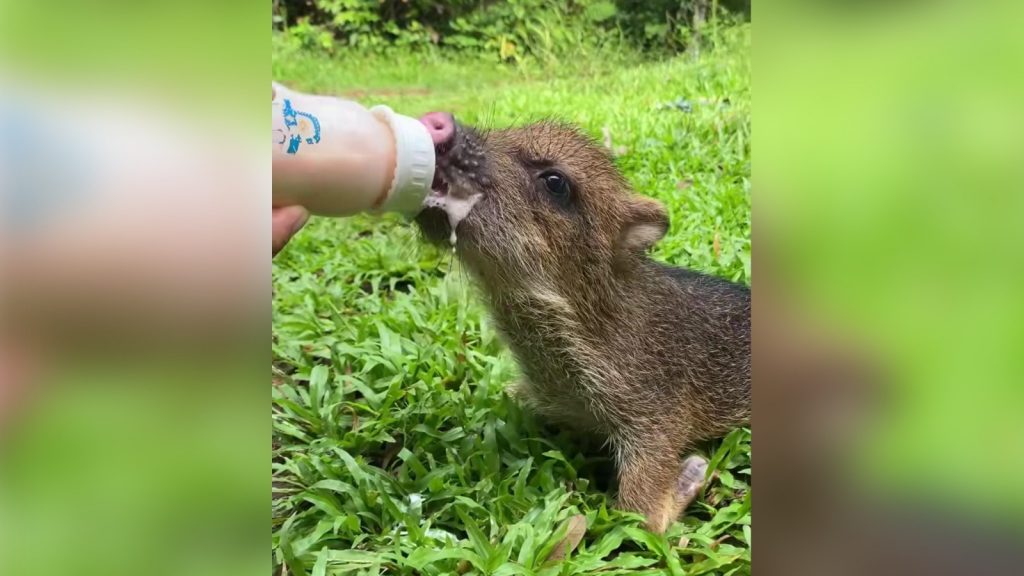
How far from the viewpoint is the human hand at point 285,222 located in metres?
1.17

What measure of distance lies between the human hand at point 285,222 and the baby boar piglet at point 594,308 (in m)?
0.37

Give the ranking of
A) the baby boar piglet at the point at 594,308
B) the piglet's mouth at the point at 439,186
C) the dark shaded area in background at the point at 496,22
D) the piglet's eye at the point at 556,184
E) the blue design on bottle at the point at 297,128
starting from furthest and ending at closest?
the dark shaded area in background at the point at 496,22, the piglet's eye at the point at 556,184, the baby boar piglet at the point at 594,308, the piglet's mouth at the point at 439,186, the blue design on bottle at the point at 297,128

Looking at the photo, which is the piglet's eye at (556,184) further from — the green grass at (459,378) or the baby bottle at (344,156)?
the baby bottle at (344,156)

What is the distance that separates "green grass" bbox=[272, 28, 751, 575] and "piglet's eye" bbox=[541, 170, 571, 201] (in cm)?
20

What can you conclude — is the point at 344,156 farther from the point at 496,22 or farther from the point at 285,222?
the point at 496,22

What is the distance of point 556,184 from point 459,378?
23.2 inches

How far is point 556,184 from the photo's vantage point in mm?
1764
